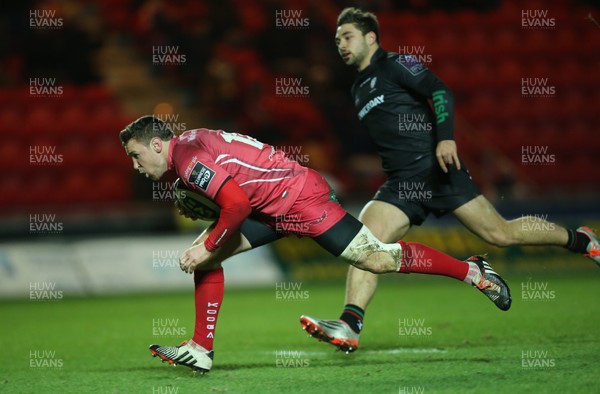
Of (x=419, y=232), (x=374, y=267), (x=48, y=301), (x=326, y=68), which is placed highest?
(x=326, y=68)

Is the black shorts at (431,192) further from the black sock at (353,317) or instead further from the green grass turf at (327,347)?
the green grass turf at (327,347)

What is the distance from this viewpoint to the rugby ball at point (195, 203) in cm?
514

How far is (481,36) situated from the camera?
15.6 meters

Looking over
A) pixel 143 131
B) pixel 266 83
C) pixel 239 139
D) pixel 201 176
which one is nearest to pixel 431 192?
pixel 239 139

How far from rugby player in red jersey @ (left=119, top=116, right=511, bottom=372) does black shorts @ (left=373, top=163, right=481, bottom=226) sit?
0.56 meters

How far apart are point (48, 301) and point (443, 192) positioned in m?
6.56

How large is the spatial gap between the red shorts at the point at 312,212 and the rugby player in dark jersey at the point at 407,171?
697 millimetres

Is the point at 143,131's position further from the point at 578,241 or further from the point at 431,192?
the point at 578,241

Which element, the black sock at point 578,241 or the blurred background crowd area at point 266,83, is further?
the blurred background crowd area at point 266,83

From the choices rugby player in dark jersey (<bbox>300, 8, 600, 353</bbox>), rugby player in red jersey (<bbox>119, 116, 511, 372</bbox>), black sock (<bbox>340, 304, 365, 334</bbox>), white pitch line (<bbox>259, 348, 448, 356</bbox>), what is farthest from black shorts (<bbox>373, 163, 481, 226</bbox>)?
white pitch line (<bbox>259, 348, 448, 356</bbox>)

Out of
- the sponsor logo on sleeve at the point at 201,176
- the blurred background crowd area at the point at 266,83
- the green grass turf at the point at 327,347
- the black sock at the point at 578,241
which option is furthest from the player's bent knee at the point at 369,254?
the blurred background crowd area at the point at 266,83

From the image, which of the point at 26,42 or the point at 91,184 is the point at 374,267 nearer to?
the point at 91,184

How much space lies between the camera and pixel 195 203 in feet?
17.1

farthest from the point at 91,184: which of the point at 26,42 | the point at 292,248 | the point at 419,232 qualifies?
the point at 419,232
